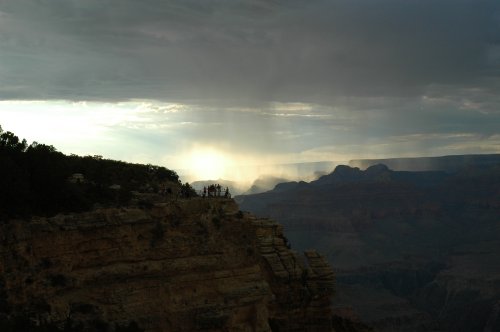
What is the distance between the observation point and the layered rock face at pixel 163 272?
30359mm

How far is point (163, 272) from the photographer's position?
109ft

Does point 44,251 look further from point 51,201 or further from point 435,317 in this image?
point 435,317

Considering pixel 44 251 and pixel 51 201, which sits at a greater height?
pixel 51 201

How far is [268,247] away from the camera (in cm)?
3922

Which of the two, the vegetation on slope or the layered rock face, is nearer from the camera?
the layered rock face

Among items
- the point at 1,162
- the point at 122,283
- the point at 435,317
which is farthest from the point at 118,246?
the point at 435,317

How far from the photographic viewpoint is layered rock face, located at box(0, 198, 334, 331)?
30.4m

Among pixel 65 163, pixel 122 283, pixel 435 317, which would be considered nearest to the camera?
pixel 122 283

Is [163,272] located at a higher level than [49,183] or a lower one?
lower

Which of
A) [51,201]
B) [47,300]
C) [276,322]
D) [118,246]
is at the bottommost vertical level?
[276,322]

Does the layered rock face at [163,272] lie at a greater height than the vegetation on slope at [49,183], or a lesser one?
lesser

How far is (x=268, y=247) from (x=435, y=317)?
133098 millimetres

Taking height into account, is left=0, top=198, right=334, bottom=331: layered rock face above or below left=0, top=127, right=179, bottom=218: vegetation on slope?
below

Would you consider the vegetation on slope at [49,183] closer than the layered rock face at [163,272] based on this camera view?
No
